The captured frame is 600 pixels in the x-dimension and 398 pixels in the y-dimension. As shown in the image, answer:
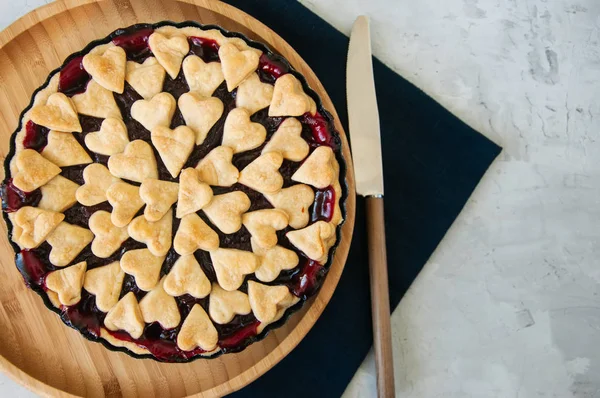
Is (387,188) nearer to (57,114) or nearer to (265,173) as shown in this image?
(265,173)

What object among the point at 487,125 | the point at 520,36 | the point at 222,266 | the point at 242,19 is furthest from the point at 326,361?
the point at 520,36

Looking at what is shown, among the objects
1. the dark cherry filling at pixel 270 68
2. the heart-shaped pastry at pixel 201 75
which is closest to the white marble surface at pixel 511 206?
the dark cherry filling at pixel 270 68

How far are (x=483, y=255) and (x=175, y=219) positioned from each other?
1113mm

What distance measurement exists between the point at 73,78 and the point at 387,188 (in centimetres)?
104

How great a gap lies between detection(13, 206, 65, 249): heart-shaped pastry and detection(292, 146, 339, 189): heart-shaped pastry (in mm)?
622

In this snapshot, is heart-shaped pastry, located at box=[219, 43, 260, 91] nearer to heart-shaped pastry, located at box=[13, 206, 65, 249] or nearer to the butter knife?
the butter knife

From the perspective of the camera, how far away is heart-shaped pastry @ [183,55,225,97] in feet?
4.53

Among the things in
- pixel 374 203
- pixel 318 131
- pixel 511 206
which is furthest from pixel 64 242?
pixel 511 206

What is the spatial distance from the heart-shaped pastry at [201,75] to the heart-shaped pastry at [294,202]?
1.08 feet

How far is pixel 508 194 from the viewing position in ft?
6.16

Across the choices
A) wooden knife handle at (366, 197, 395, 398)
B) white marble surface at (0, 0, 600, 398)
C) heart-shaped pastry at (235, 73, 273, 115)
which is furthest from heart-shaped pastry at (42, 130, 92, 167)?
white marble surface at (0, 0, 600, 398)

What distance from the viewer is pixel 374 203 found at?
1.65 metres

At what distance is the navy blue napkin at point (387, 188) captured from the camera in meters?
1.76

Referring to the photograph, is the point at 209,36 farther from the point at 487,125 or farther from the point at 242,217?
the point at 487,125
